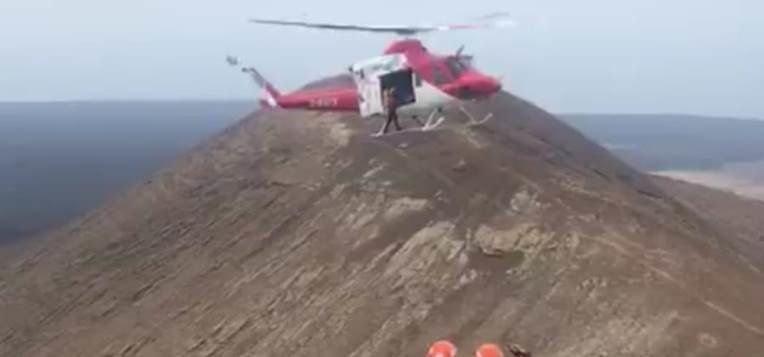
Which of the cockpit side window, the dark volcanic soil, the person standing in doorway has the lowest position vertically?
the dark volcanic soil

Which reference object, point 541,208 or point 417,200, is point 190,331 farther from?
point 541,208

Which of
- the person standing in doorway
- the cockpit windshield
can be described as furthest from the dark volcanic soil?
the cockpit windshield

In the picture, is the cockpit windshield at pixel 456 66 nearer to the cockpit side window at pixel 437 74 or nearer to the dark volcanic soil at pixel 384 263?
the cockpit side window at pixel 437 74

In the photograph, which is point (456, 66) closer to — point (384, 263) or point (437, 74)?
point (437, 74)

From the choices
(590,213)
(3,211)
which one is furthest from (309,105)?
(3,211)

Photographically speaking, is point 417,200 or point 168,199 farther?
point 168,199

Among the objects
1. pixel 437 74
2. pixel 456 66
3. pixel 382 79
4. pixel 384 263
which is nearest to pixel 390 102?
pixel 382 79

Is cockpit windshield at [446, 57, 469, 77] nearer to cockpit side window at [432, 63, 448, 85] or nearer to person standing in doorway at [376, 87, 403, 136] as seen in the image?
cockpit side window at [432, 63, 448, 85]
